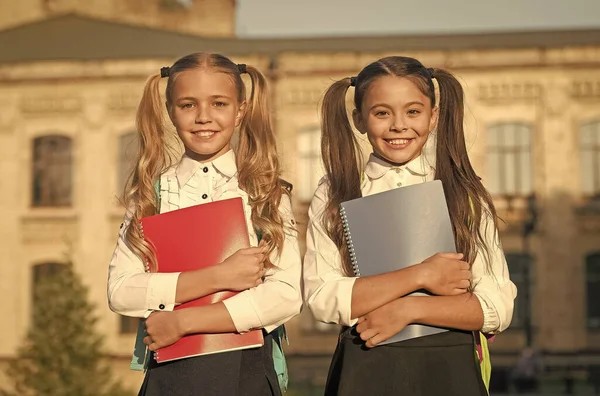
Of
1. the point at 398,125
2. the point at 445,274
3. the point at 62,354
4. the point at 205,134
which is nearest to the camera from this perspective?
the point at 445,274

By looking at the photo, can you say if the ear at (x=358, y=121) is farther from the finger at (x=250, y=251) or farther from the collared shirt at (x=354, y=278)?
the finger at (x=250, y=251)

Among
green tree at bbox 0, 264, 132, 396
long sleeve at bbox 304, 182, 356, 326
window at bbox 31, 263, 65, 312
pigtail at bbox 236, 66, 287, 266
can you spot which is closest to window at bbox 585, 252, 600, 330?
window at bbox 31, 263, 65, 312

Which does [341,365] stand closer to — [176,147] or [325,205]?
[325,205]

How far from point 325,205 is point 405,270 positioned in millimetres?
356

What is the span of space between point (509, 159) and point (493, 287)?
23.9 meters

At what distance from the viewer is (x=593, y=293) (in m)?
26.0

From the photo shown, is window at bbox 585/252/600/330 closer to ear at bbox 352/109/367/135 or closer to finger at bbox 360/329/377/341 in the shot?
ear at bbox 352/109/367/135

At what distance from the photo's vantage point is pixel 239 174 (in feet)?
12.0

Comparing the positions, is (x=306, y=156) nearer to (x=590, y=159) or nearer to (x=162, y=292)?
(x=590, y=159)

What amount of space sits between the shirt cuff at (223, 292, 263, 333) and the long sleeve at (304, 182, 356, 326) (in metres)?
0.17

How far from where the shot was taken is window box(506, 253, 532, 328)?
25938mm

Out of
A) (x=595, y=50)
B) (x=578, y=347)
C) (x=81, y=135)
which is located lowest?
(x=578, y=347)

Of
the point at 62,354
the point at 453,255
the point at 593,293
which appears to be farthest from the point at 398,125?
the point at 593,293

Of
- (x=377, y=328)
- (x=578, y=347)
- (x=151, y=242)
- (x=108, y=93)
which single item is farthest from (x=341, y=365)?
(x=108, y=93)
